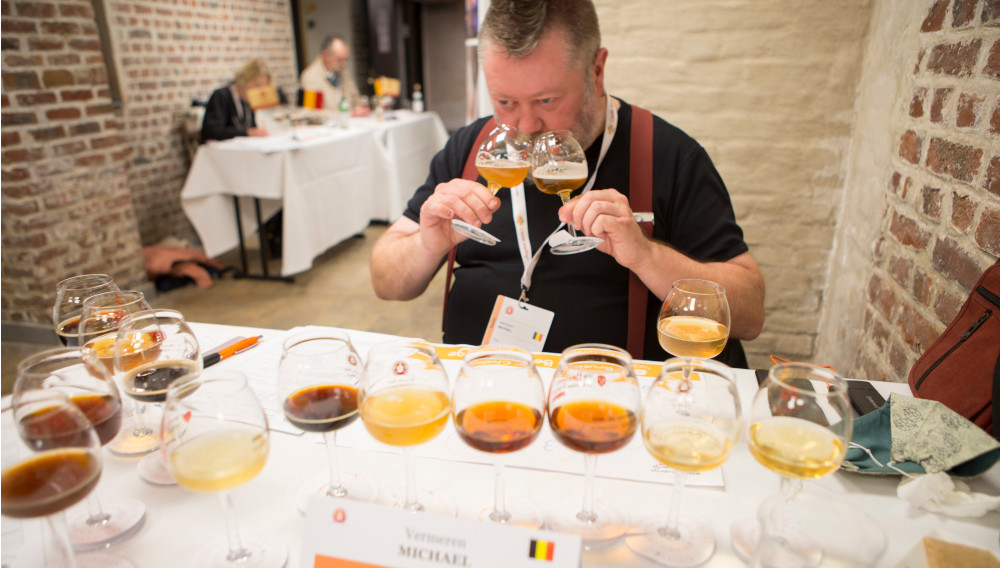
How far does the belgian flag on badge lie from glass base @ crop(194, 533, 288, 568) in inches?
12.8

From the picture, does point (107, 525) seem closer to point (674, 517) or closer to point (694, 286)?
point (674, 517)

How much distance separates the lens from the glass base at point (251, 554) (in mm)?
715

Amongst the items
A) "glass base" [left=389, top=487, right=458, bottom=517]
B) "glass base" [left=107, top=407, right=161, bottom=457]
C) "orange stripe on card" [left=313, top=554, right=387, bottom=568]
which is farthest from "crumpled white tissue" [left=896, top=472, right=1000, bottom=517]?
Answer: "glass base" [left=107, top=407, right=161, bottom=457]

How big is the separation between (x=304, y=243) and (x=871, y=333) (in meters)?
3.36

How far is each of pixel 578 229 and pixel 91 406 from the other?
1020 mm

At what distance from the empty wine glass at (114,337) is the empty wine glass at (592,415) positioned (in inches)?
26.7

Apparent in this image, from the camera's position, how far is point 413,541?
649mm

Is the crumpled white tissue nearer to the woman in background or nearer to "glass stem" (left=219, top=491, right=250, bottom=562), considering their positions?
"glass stem" (left=219, top=491, right=250, bottom=562)

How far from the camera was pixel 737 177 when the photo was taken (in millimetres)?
2297

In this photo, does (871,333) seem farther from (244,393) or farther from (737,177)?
(244,393)

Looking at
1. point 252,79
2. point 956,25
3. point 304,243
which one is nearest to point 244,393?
point 956,25

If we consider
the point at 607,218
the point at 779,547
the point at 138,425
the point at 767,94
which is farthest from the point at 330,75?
the point at 779,547

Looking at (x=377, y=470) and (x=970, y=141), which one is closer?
(x=377, y=470)

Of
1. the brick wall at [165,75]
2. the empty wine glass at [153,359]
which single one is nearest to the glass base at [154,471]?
→ the empty wine glass at [153,359]
